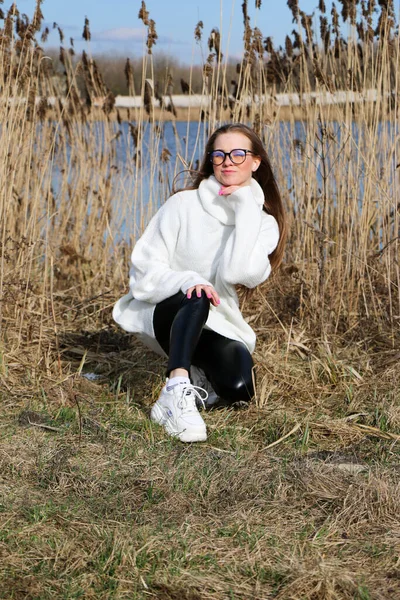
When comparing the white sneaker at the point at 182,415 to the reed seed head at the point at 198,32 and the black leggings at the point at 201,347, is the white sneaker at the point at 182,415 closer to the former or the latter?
the black leggings at the point at 201,347

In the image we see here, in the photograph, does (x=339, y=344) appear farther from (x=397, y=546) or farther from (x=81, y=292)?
(x=397, y=546)

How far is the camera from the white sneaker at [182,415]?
8.38ft

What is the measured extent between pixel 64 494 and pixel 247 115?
243cm

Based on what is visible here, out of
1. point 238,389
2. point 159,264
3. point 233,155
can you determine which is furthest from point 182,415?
point 233,155

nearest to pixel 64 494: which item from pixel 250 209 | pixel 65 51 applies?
pixel 250 209

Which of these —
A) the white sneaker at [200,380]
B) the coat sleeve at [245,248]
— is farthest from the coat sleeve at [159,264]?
the white sneaker at [200,380]

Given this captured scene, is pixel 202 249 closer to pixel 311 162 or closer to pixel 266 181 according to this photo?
pixel 266 181

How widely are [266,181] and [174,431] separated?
3.24 ft

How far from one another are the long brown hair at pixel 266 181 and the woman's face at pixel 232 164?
0.03 meters

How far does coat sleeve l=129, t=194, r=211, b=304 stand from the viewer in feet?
9.08

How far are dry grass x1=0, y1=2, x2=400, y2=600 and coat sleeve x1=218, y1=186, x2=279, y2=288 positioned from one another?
1.10 ft

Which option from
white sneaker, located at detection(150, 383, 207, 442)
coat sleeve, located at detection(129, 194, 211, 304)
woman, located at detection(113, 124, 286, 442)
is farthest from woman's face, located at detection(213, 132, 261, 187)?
white sneaker, located at detection(150, 383, 207, 442)

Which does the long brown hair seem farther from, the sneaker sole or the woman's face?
the sneaker sole

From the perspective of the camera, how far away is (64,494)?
2164 millimetres
